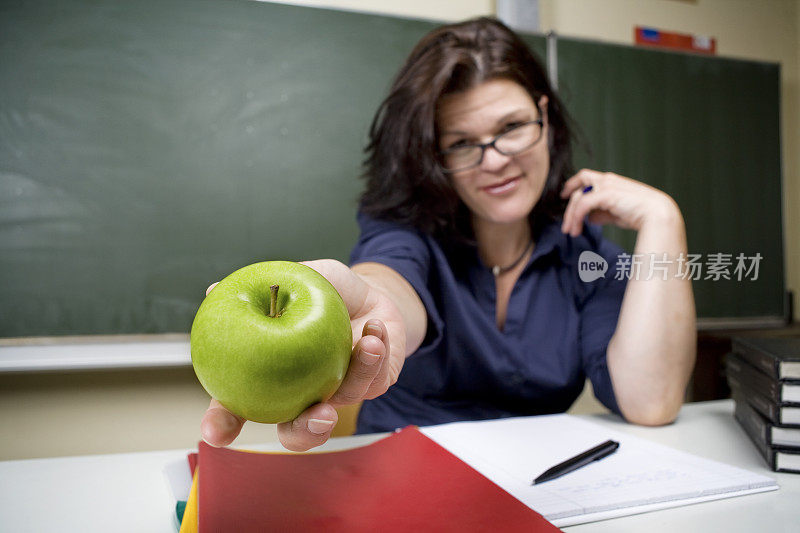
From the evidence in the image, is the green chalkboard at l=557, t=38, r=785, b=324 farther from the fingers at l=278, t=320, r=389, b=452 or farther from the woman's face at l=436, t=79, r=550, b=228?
the fingers at l=278, t=320, r=389, b=452

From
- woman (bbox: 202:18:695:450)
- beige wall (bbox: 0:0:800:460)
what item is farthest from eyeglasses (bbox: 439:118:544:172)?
beige wall (bbox: 0:0:800:460)

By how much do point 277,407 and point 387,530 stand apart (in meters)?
0.16

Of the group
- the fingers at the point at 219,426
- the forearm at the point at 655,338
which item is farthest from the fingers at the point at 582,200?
the fingers at the point at 219,426

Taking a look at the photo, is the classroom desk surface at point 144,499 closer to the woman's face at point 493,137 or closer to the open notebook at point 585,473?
the open notebook at point 585,473

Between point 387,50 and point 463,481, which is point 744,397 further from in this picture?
point 387,50

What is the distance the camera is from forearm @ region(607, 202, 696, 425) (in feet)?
3.23

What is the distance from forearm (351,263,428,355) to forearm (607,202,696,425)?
405 millimetres

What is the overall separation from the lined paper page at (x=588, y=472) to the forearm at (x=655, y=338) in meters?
0.14

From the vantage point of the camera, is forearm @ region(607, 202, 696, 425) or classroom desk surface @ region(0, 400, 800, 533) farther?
forearm @ region(607, 202, 696, 425)

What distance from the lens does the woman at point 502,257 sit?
1055 millimetres

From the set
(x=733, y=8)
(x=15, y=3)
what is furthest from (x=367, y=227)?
(x=733, y=8)

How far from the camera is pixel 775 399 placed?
731mm

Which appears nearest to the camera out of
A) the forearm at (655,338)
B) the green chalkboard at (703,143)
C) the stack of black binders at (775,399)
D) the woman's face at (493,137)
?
the stack of black binders at (775,399)

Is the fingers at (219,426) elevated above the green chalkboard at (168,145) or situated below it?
below
